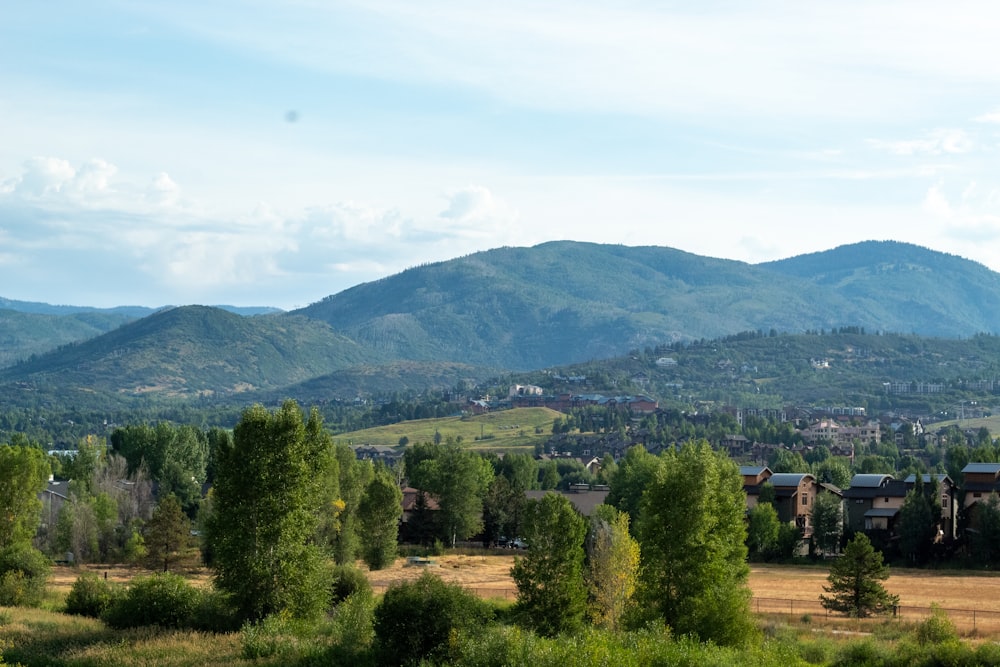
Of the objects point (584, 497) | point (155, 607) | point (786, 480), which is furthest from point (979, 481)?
point (155, 607)

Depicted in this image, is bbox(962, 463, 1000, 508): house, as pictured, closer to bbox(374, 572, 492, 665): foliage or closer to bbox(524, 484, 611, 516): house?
bbox(524, 484, 611, 516): house

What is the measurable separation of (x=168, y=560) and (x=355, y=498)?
1483 centimetres

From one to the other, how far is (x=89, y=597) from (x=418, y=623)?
2211cm

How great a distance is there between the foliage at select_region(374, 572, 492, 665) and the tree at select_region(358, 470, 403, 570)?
151 ft

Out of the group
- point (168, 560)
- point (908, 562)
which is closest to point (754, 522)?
point (908, 562)

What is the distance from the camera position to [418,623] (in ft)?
146

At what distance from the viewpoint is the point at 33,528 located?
7156 cm

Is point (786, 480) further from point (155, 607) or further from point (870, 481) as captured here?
point (155, 607)

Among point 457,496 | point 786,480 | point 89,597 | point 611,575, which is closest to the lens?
point 611,575

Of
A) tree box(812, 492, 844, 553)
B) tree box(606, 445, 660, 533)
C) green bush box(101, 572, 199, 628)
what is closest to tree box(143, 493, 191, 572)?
green bush box(101, 572, 199, 628)

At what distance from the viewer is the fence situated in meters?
63.7

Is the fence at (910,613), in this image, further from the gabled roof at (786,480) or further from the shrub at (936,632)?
the gabled roof at (786,480)

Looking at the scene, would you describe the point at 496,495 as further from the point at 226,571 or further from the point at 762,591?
the point at 226,571

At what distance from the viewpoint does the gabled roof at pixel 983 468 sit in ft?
358
